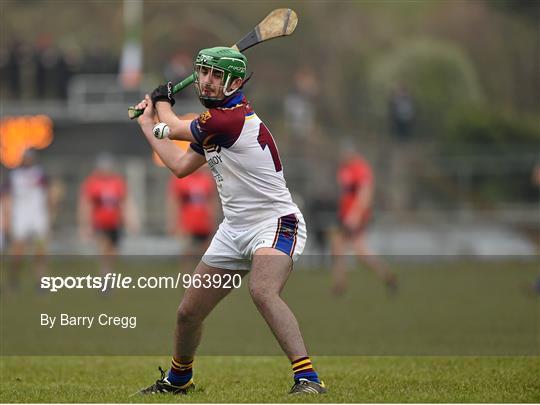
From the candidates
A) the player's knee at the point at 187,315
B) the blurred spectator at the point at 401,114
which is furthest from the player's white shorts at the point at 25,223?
the blurred spectator at the point at 401,114

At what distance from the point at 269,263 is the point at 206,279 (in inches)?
18.4

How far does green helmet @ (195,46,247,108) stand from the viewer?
7574 millimetres

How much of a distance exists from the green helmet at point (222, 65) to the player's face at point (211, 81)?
0.05 ft

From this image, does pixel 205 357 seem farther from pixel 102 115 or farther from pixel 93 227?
pixel 102 115

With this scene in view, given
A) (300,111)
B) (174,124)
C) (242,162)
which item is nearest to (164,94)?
(174,124)

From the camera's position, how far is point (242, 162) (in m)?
7.71

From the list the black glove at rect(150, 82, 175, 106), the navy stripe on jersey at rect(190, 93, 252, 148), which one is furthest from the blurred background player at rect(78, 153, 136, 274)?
the navy stripe on jersey at rect(190, 93, 252, 148)

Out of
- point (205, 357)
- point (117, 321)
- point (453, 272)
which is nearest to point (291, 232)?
point (205, 357)

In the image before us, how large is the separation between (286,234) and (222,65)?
114 centimetres

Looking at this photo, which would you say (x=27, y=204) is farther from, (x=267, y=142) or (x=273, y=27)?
(x=267, y=142)

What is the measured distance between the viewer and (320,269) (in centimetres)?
2564

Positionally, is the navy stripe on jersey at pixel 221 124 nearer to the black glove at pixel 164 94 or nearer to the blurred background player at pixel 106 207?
the black glove at pixel 164 94

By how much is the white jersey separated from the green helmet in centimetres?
9

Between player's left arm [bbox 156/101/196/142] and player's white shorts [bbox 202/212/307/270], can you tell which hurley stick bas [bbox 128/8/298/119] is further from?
player's white shorts [bbox 202/212/307/270]
